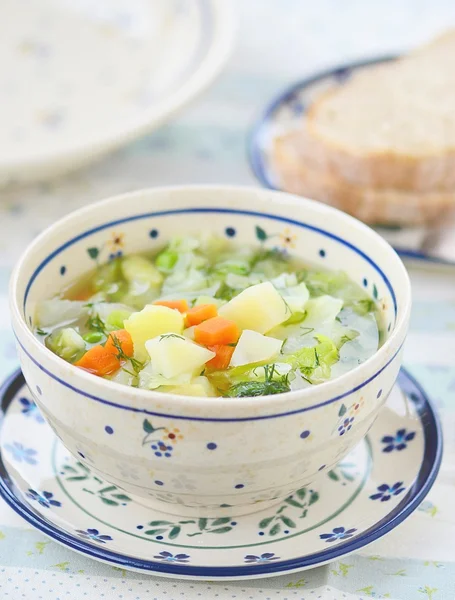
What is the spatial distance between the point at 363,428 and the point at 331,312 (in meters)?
A: 0.23

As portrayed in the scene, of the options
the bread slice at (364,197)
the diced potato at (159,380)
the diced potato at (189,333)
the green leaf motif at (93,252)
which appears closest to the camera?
the diced potato at (159,380)

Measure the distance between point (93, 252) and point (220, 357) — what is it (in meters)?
0.40

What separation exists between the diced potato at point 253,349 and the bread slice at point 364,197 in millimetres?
1013

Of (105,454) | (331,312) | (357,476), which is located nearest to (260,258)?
(331,312)

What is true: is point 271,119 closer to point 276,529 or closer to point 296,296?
point 296,296

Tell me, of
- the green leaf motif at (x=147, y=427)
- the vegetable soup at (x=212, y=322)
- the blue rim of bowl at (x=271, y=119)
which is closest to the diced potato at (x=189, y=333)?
the vegetable soup at (x=212, y=322)

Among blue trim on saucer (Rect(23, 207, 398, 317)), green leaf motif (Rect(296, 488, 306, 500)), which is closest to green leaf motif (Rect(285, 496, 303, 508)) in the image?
green leaf motif (Rect(296, 488, 306, 500))

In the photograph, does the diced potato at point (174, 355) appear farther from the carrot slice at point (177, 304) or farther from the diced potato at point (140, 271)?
the diced potato at point (140, 271)

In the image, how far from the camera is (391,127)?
92.4 inches

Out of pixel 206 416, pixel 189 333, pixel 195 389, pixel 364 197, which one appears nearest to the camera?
pixel 206 416

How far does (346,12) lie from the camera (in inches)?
134

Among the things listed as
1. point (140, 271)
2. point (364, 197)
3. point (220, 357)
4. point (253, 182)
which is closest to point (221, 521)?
point (220, 357)

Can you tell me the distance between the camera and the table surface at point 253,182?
1227 millimetres

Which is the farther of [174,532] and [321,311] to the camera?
[321,311]
